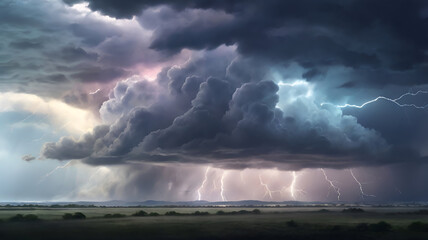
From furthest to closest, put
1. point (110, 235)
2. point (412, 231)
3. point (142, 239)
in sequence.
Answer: point (412, 231) → point (110, 235) → point (142, 239)

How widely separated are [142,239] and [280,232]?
98.7 ft

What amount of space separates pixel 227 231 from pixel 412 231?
41418 millimetres

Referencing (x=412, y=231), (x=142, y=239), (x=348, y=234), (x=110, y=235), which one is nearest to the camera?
(x=142, y=239)

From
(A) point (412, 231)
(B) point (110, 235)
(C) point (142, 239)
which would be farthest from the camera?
(A) point (412, 231)

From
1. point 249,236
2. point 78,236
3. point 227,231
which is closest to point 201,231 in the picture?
point 227,231

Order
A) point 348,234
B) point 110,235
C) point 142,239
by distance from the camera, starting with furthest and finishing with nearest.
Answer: point 348,234 → point 110,235 → point 142,239

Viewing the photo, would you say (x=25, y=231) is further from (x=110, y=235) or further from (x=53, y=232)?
(x=110, y=235)

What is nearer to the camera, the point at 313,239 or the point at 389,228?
the point at 313,239

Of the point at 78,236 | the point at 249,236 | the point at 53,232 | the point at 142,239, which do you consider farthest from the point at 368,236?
the point at 53,232

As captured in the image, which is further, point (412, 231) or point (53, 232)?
point (412, 231)

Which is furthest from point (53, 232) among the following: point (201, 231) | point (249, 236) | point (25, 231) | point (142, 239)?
point (249, 236)

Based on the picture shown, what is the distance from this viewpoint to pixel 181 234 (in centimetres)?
9012

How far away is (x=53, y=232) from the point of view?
92.1 metres

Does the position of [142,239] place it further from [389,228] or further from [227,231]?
[389,228]
